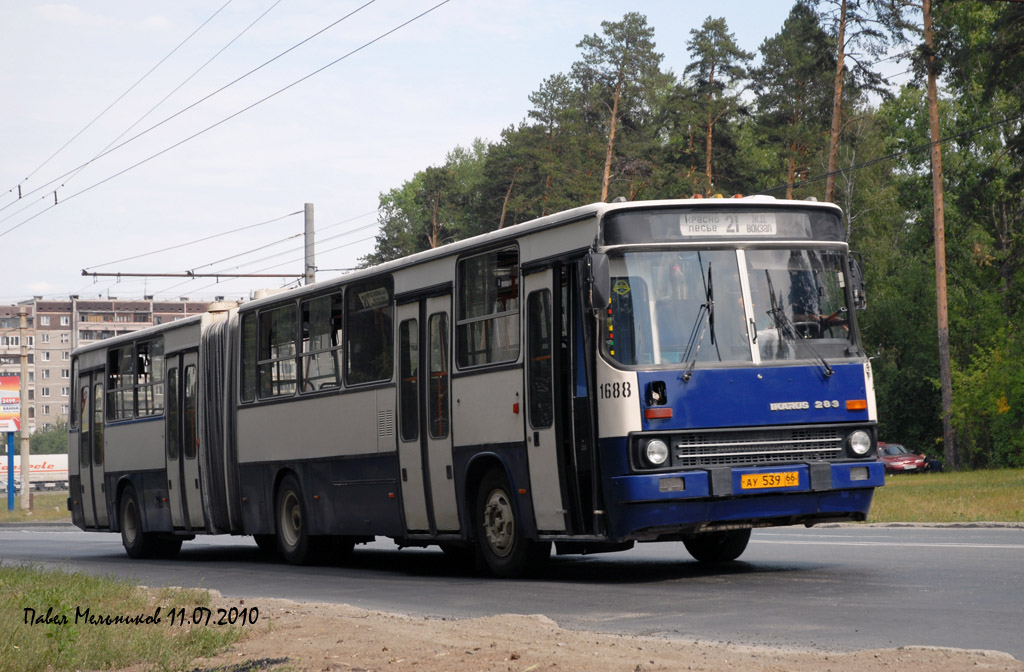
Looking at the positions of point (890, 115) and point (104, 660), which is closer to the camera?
point (104, 660)

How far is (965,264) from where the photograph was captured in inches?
2749

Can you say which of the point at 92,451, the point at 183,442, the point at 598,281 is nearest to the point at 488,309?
the point at 598,281

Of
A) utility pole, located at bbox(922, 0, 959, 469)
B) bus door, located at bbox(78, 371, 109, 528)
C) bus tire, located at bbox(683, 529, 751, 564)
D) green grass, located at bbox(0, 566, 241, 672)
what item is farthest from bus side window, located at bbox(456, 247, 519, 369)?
utility pole, located at bbox(922, 0, 959, 469)

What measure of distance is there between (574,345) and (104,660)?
200 inches

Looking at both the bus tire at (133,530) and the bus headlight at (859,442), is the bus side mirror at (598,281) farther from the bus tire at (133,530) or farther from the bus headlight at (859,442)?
the bus tire at (133,530)

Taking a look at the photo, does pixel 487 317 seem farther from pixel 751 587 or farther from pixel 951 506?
pixel 951 506

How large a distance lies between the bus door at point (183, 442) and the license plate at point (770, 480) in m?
10.8

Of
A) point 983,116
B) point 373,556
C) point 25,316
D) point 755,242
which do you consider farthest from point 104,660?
point 983,116

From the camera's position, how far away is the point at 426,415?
50.8 feet

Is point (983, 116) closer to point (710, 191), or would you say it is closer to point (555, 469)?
point (710, 191)

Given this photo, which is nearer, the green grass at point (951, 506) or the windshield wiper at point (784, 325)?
the windshield wiper at point (784, 325)

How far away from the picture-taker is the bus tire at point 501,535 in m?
14.1

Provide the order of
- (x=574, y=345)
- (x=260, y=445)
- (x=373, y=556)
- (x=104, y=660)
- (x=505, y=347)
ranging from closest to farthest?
(x=104, y=660)
(x=574, y=345)
(x=505, y=347)
(x=260, y=445)
(x=373, y=556)

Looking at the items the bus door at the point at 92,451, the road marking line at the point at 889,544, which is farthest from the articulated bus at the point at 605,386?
the bus door at the point at 92,451
